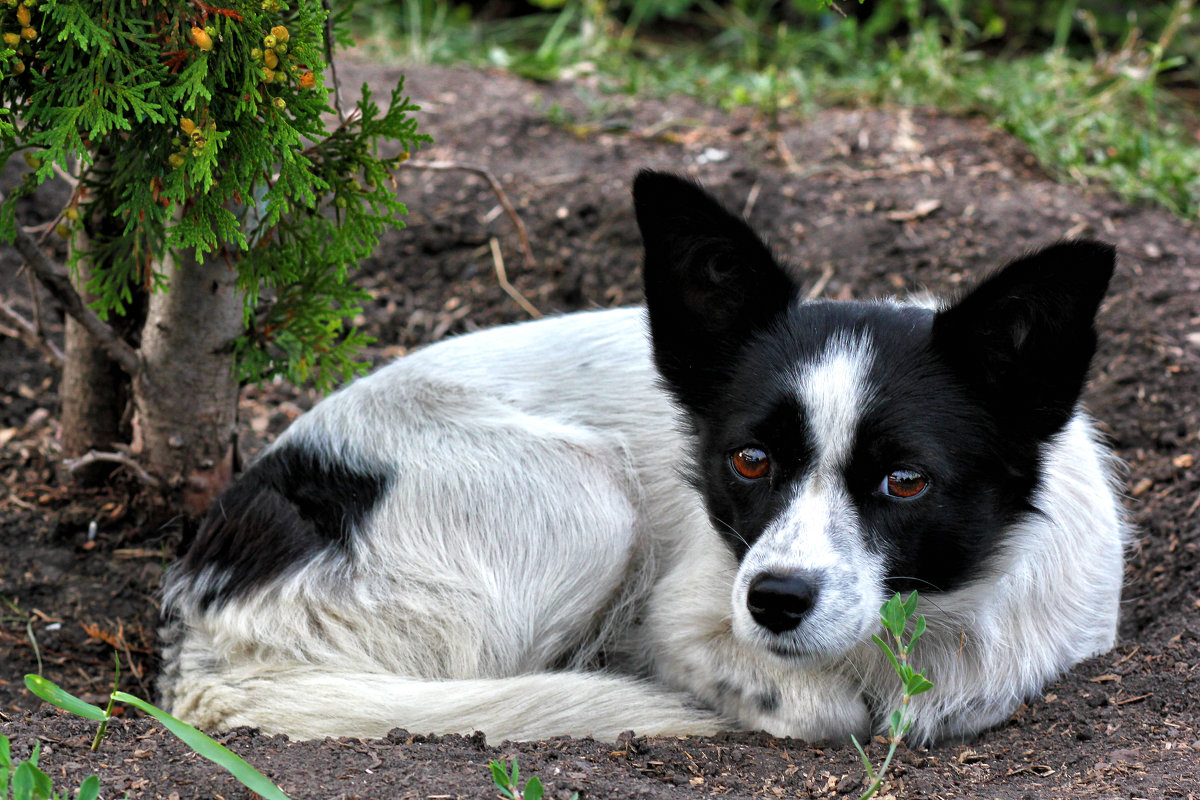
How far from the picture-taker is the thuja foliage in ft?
8.19

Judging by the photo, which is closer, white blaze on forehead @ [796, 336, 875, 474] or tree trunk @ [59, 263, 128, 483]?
white blaze on forehead @ [796, 336, 875, 474]

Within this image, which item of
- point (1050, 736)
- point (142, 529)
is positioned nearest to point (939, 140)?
point (1050, 736)

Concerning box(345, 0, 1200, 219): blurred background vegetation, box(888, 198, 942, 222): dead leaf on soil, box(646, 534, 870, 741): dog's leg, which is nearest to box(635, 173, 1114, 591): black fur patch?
box(646, 534, 870, 741): dog's leg

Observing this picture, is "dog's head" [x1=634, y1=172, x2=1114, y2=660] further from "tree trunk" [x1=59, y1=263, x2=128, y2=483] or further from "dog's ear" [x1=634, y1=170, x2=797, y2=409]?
"tree trunk" [x1=59, y1=263, x2=128, y2=483]

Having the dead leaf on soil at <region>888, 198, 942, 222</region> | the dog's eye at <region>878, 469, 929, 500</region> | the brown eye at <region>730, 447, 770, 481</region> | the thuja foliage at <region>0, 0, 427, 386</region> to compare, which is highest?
the thuja foliage at <region>0, 0, 427, 386</region>

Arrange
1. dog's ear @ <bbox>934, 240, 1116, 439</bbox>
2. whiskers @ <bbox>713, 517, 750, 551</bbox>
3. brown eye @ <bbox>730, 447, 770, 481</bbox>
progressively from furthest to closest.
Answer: whiskers @ <bbox>713, 517, 750, 551</bbox>
brown eye @ <bbox>730, 447, 770, 481</bbox>
dog's ear @ <bbox>934, 240, 1116, 439</bbox>

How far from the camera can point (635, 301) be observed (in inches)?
198

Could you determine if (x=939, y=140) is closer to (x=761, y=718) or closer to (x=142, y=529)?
(x=761, y=718)

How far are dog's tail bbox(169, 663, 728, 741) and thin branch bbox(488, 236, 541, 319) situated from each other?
2.23 m

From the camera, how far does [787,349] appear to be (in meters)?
2.89

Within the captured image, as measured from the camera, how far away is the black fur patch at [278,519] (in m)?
3.26

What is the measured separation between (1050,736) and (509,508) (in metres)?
1.59

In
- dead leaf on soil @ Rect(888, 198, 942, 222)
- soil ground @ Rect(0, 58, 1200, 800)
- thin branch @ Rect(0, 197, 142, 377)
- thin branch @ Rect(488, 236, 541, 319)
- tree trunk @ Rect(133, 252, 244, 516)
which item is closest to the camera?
soil ground @ Rect(0, 58, 1200, 800)

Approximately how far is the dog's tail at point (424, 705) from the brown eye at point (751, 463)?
74cm
